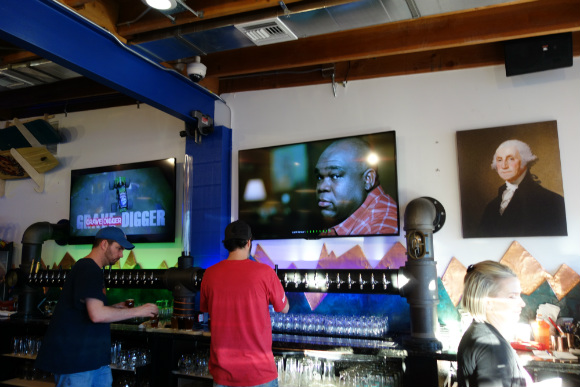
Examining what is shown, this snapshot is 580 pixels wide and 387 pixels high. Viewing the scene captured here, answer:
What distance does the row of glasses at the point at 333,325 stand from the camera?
11.1ft

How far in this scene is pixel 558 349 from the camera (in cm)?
298

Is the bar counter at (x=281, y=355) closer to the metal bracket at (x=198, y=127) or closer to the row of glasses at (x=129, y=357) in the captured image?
the row of glasses at (x=129, y=357)

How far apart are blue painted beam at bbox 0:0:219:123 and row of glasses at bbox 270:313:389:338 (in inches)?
85.0

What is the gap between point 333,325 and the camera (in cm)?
349

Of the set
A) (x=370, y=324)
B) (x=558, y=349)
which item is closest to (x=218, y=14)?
(x=370, y=324)

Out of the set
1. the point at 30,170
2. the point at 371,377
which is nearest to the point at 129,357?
the point at 371,377

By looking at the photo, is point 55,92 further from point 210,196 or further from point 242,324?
point 242,324

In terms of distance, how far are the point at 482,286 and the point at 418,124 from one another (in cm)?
226

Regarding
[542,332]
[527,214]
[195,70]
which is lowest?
[542,332]

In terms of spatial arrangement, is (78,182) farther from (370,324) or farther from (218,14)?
(370,324)

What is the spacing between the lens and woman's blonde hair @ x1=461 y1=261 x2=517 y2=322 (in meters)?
1.82

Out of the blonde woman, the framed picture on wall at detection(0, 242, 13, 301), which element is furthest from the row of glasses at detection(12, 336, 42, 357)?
the blonde woman

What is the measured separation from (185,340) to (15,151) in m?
3.52

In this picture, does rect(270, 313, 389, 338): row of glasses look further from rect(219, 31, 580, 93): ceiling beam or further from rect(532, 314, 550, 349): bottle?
rect(219, 31, 580, 93): ceiling beam
